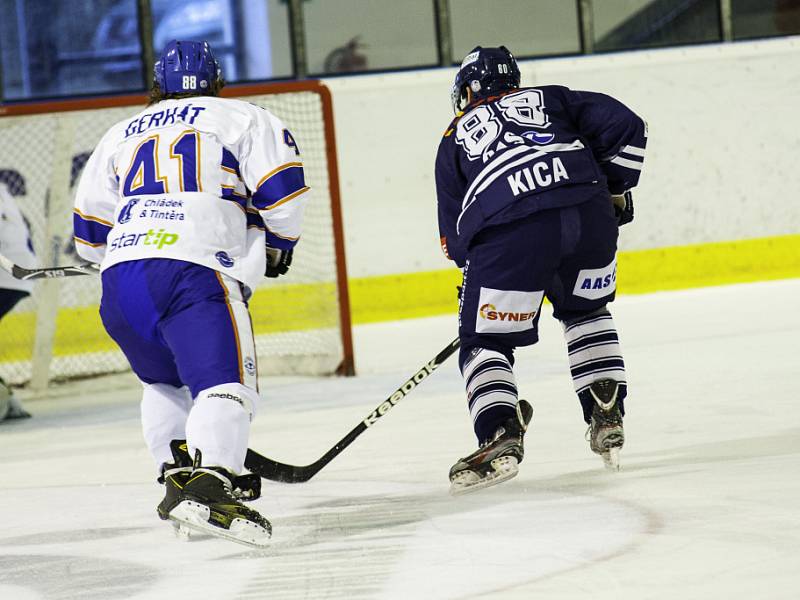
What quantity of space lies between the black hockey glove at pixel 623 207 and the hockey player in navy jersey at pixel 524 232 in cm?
2

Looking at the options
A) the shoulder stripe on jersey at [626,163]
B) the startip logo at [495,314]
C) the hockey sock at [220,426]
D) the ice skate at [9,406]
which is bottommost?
the ice skate at [9,406]

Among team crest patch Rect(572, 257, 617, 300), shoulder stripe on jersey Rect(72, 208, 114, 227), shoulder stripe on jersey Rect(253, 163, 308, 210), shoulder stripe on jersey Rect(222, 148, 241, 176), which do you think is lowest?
team crest patch Rect(572, 257, 617, 300)

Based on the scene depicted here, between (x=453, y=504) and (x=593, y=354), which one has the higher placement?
(x=593, y=354)

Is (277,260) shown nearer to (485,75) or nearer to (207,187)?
(207,187)

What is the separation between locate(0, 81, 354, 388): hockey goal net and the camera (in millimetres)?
5438

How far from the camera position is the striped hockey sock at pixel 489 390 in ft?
9.03

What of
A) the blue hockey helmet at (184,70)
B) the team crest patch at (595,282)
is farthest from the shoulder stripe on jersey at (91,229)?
the team crest patch at (595,282)

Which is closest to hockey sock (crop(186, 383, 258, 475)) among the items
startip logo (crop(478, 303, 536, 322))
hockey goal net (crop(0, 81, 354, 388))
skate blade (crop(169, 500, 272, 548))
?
skate blade (crop(169, 500, 272, 548))

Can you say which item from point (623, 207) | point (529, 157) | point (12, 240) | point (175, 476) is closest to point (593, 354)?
point (623, 207)

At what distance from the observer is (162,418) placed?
2641 mm

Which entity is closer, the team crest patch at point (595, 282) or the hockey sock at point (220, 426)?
the hockey sock at point (220, 426)

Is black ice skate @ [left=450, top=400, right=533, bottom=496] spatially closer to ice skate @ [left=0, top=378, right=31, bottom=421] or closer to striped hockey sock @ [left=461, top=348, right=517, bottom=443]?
striped hockey sock @ [left=461, top=348, right=517, bottom=443]

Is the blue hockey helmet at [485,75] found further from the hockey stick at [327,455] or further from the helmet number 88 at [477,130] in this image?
the hockey stick at [327,455]

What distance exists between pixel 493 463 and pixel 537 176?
0.62m
